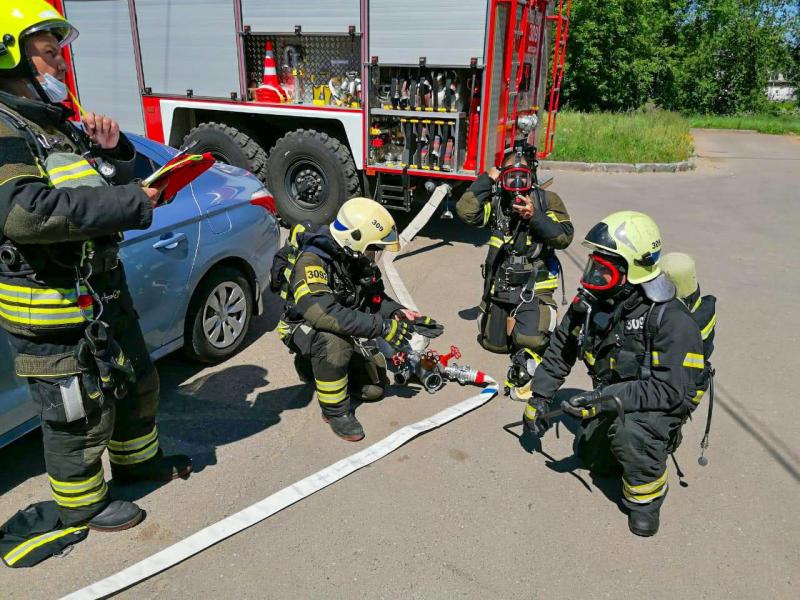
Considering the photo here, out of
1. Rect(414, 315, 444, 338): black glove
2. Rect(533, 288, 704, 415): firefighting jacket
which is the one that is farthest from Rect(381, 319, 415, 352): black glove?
Rect(533, 288, 704, 415): firefighting jacket

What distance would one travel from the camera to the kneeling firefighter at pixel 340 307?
3400 mm

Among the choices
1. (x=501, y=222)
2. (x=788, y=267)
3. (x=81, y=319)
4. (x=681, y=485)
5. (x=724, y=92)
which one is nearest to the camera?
(x=81, y=319)

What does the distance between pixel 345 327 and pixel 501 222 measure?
1609mm

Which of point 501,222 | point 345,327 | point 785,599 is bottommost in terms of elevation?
point 785,599

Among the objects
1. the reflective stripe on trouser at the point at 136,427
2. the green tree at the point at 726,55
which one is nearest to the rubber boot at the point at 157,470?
the reflective stripe on trouser at the point at 136,427

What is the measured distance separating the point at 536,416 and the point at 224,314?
2287 mm

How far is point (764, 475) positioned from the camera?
3.33 metres

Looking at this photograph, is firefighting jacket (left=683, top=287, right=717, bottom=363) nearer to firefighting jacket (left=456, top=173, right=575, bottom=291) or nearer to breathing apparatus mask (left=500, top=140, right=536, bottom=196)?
firefighting jacket (left=456, top=173, right=575, bottom=291)

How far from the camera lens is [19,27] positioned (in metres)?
2.14

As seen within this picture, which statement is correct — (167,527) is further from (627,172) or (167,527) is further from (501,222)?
(627,172)

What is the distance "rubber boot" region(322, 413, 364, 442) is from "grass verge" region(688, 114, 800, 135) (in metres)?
23.4

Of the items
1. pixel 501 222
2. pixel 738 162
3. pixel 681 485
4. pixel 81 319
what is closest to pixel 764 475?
pixel 681 485

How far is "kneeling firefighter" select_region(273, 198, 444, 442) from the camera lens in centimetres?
340

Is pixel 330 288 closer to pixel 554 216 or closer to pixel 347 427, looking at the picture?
pixel 347 427
